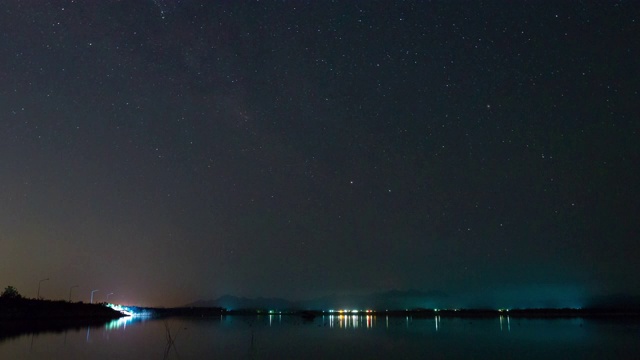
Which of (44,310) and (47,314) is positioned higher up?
(44,310)

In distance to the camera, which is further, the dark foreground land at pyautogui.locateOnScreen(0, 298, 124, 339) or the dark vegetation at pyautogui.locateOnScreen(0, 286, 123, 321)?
the dark vegetation at pyautogui.locateOnScreen(0, 286, 123, 321)

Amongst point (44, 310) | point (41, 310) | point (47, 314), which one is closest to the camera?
point (41, 310)

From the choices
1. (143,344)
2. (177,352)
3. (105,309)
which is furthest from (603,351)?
(105,309)

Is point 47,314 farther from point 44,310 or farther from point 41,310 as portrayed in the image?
point 41,310

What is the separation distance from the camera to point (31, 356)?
24.5 metres

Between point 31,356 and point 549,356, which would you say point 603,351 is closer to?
point 549,356

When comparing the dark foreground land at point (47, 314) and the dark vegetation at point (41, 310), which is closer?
the dark foreground land at point (47, 314)

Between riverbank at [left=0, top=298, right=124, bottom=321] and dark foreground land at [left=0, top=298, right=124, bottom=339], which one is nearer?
dark foreground land at [left=0, top=298, right=124, bottom=339]

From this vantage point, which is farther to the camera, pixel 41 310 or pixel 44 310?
pixel 44 310

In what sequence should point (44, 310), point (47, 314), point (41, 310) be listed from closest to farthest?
point (41, 310), point (44, 310), point (47, 314)

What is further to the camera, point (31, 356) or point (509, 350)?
point (509, 350)

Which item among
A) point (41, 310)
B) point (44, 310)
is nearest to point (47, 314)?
point (44, 310)

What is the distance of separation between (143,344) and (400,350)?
15946mm

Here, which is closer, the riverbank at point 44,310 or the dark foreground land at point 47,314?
the dark foreground land at point 47,314
